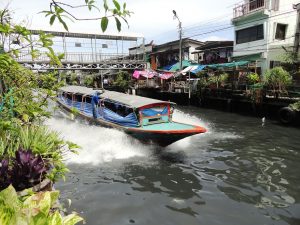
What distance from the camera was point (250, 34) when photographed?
2642 centimetres

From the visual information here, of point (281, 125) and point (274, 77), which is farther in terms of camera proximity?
point (274, 77)

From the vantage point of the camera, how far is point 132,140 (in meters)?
11.2

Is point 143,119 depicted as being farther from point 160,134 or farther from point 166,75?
point 166,75

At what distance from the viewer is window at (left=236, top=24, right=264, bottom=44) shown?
25312 mm

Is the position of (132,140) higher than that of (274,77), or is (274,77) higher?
(274,77)

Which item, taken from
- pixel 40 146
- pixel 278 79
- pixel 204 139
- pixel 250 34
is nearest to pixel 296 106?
pixel 278 79

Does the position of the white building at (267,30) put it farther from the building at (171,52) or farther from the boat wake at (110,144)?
the boat wake at (110,144)

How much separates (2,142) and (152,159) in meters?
6.95

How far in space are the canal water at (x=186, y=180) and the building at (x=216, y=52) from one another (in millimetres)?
19205

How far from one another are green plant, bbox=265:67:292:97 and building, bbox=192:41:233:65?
12077 mm

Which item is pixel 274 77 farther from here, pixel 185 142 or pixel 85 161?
pixel 85 161

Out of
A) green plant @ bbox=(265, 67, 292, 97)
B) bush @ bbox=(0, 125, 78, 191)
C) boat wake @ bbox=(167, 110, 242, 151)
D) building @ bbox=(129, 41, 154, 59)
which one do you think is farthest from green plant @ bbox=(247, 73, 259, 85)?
building @ bbox=(129, 41, 154, 59)

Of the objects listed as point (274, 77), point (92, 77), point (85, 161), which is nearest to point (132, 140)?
point (85, 161)

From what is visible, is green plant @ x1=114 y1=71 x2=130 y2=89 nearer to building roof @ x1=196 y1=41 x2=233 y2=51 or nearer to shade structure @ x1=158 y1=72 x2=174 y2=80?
shade structure @ x1=158 y1=72 x2=174 y2=80
